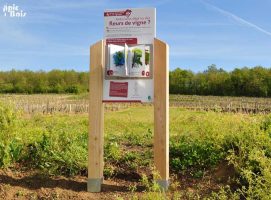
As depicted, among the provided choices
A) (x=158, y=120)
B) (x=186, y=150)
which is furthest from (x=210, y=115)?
(x=158, y=120)

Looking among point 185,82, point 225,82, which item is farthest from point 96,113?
point 185,82

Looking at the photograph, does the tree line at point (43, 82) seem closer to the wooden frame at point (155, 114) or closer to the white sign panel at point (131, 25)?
the white sign panel at point (131, 25)

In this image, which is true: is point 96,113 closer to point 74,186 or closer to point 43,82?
point 74,186

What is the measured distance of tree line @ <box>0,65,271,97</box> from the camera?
79.8 m

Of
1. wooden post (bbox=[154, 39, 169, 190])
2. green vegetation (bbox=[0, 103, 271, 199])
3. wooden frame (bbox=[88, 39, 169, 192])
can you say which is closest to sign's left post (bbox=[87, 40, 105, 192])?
wooden frame (bbox=[88, 39, 169, 192])

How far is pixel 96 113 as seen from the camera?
6.20 metres

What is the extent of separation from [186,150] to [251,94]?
74817 mm

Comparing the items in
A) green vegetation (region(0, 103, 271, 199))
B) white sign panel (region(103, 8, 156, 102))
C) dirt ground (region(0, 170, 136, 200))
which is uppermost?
white sign panel (region(103, 8, 156, 102))

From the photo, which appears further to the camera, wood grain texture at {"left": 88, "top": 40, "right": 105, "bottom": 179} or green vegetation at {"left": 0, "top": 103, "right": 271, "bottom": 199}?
green vegetation at {"left": 0, "top": 103, "right": 271, "bottom": 199}

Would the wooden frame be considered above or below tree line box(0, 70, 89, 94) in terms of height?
below

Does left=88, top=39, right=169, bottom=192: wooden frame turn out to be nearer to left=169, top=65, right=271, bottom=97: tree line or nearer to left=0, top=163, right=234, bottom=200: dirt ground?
left=0, top=163, right=234, bottom=200: dirt ground

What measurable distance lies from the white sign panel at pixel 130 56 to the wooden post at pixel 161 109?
0.12 m

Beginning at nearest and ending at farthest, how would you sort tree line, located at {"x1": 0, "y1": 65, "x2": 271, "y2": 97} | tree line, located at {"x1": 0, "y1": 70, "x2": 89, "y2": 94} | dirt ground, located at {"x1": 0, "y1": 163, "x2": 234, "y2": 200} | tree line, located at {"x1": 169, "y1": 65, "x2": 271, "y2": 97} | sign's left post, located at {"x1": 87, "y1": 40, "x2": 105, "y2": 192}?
dirt ground, located at {"x1": 0, "y1": 163, "x2": 234, "y2": 200}
sign's left post, located at {"x1": 87, "y1": 40, "x2": 105, "y2": 192}
tree line, located at {"x1": 169, "y1": 65, "x2": 271, "y2": 97}
tree line, located at {"x1": 0, "y1": 65, "x2": 271, "y2": 97}
tree line, located at {"x1": 0, "y1": 70, "x2": 89, "y2": 94}

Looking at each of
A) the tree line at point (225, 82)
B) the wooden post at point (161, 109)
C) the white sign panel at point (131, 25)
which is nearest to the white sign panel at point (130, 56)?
the white sign panel at point (131, 25)
